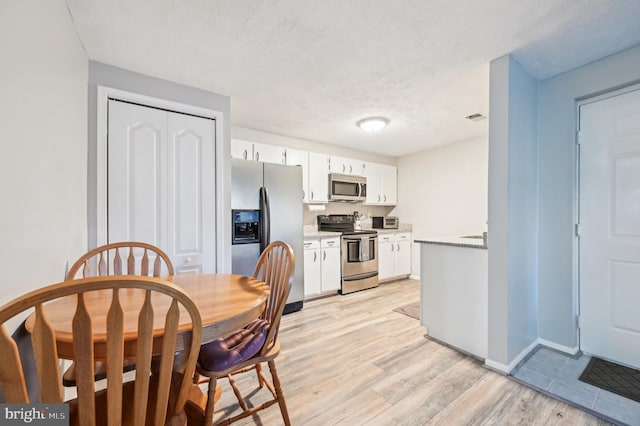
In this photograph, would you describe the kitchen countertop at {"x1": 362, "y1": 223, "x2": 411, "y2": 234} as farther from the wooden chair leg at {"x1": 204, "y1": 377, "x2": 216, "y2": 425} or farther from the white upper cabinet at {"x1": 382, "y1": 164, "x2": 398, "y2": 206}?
the wooden chair leg at {"x1": 204, "y1": 377, "x2": 216, "y2": 425}

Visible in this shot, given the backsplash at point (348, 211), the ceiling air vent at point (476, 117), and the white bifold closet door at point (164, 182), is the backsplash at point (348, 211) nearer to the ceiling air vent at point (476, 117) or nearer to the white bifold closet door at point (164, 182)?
the white bifold closet door at point (164, 182)

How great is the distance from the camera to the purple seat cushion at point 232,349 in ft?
4.26

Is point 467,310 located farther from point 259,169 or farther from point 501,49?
point 259,169

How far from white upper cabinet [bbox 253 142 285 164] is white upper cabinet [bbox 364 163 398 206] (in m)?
1.71

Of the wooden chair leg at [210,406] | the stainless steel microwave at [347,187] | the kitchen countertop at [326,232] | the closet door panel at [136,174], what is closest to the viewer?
the wooden chair leg at [210,406]

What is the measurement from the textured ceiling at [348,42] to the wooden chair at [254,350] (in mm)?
1411

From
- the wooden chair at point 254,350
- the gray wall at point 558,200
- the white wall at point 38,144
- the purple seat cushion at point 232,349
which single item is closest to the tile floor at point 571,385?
the gray wall at point 558,200

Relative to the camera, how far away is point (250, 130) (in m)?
3.77

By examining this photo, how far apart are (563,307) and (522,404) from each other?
3.58ft

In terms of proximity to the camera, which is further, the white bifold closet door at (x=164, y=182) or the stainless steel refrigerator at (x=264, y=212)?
the stainless steel refrigerator at (x=264, y=212)

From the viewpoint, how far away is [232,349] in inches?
55.2

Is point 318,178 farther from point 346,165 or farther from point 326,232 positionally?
point 326,232

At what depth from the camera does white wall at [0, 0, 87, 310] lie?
3.21ft

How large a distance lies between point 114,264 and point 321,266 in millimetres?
2546
